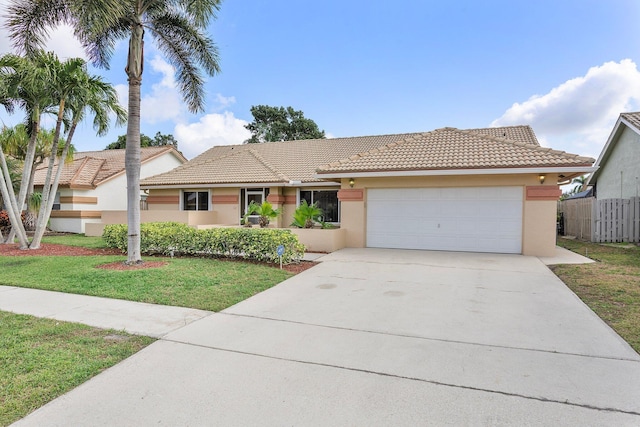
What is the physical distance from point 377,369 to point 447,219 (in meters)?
10.1

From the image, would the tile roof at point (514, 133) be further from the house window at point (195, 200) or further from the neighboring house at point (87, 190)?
the neighboring house at point (87, 190)

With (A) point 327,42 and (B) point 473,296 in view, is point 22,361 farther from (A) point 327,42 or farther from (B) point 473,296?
(A) point 327,42

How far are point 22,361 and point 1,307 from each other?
3.02m

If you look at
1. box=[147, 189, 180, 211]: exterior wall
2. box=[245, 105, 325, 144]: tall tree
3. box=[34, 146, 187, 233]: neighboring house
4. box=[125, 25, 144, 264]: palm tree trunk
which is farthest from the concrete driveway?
box=[245, 105, 325, 144]: tall tree

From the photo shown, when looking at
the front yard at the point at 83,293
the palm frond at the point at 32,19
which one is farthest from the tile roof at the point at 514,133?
the palm frond at the point at 32,19

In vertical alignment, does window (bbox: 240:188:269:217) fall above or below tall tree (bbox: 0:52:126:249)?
below

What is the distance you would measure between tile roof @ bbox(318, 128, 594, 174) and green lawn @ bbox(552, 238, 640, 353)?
3207 millimetres

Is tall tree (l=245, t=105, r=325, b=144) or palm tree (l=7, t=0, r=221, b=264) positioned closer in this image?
palm tree (l=7, t=0, r=221, b=264)

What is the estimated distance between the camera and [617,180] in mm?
19578

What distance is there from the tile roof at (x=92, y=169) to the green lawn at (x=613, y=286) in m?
22.9

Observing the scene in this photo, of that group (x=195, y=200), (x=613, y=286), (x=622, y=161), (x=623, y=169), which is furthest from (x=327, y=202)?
(x=622, y=161)

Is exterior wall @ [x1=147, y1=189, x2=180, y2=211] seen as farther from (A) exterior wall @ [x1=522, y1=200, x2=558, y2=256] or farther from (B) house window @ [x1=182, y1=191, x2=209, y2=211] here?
(A) exterior wall @ [x1=522, y1=200, x2=558, y2=256]

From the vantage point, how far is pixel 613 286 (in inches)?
298

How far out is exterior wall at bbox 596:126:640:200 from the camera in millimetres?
17188
